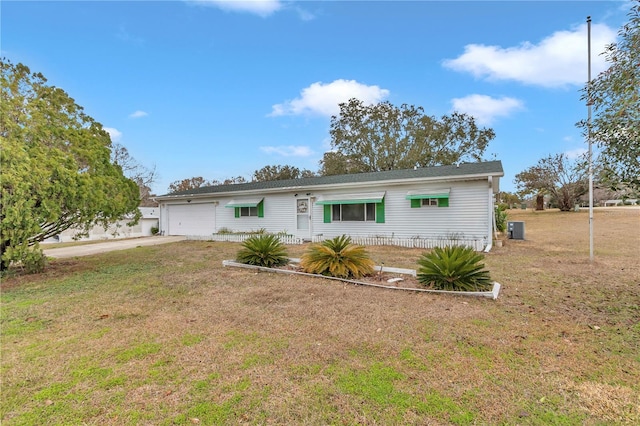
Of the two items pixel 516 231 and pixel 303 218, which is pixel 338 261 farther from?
pixel 516 231

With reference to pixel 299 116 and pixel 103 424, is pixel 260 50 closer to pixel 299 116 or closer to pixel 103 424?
pixel 299 116

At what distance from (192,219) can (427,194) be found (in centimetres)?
1386

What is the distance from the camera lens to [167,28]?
10.9m

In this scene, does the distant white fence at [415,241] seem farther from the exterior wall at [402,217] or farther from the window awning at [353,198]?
the window awning at [353,198]

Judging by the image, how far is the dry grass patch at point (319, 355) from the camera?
92.5 inches

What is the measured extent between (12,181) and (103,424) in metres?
6.23

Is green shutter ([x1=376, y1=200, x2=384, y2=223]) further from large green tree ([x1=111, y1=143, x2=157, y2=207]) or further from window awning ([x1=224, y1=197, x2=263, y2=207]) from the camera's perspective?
large green tree ([x1=111, y1=143, x2=157, y2=207])

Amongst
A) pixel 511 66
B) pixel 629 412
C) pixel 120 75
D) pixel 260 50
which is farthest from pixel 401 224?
pixel 120 75

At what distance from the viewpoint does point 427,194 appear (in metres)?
12.2

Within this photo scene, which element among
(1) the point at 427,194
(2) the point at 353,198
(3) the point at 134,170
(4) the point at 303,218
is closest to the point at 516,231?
(1) the point at 427,194

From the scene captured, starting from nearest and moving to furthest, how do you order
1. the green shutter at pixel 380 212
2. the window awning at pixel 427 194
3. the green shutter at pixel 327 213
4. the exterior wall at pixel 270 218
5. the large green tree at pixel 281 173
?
the window awning at pixel 427 194 < the green shutter at pixel 380 212 < the green shutter at pixel 327 213 < the exterior wall at pixel 270 218 < the large green tree at pixel 281 173

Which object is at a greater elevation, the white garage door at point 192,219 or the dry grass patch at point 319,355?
the white garage door at point 192,219

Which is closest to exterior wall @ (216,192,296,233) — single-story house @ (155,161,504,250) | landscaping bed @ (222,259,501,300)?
single-story house @ (155,161,504,250)

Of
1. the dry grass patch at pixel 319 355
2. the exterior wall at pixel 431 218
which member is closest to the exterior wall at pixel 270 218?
the exterior wall at pixel 431 218
